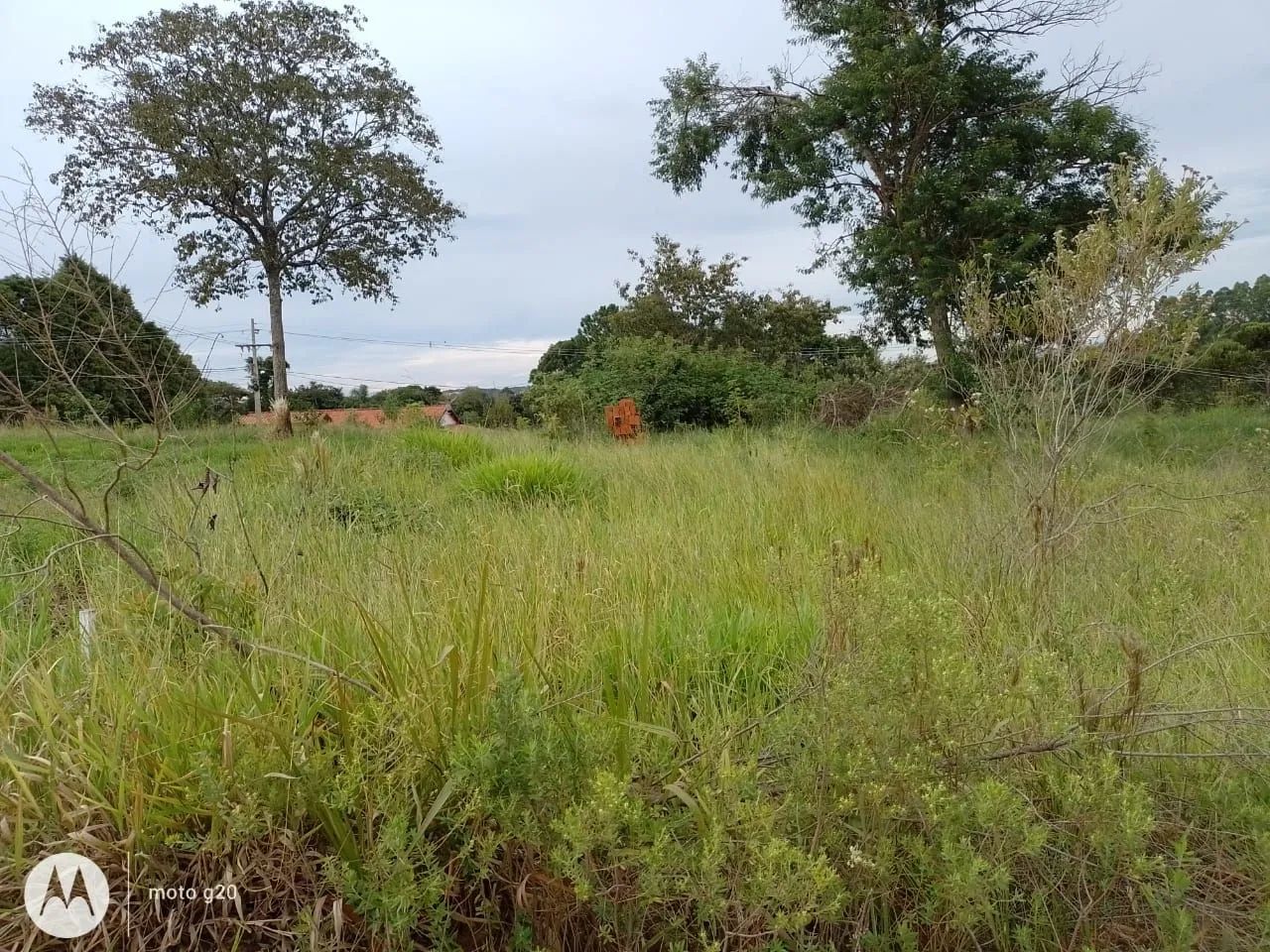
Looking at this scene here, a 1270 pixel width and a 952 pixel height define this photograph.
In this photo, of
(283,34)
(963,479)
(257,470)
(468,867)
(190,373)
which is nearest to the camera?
(468,867)

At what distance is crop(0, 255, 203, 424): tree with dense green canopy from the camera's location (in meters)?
2.10

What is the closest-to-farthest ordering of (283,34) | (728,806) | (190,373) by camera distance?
1. (728,806)
2. (190,373)
3. (283,34)

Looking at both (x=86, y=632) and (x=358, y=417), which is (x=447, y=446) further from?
(x=86, y=632)

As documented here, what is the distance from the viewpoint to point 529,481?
19.0ft

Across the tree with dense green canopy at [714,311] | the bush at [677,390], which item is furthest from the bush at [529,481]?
the tree with dense green canopy at [714,311]

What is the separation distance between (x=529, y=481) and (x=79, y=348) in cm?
329

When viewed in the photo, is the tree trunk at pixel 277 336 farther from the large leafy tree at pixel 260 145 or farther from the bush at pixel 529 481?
the bush at pixel 529 481

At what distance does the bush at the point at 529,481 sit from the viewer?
5.56 m

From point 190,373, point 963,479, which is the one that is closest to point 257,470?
point 190,373

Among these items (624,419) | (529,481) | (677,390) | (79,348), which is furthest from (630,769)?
(677,390)

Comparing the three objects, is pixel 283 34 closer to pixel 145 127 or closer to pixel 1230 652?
pixel 145 127

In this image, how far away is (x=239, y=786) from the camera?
143 centimetres

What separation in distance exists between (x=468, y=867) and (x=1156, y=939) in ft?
4.67

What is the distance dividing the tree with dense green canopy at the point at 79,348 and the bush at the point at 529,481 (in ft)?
8.62
